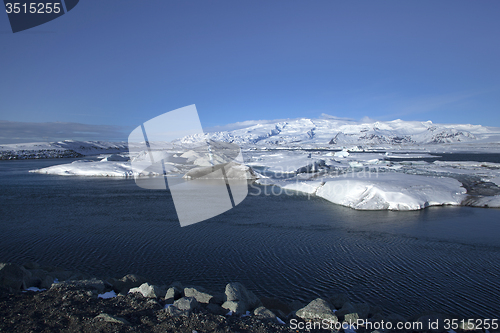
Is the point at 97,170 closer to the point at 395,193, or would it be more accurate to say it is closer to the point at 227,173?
the point at 227,173

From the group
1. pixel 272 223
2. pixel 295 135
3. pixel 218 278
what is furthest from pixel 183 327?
pixel 295 135

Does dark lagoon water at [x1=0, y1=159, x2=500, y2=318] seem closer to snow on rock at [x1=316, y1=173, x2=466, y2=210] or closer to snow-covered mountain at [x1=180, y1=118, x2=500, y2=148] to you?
snow on rock at [x1=316, y1=173, x2=466, y2=210]

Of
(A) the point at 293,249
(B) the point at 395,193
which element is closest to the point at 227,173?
(B) the point at 395,193

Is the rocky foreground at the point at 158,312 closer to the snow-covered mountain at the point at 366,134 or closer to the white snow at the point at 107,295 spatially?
the white snow at the point at 107,295

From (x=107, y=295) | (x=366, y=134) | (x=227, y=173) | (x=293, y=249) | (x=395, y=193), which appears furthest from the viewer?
(x=366, y=134)

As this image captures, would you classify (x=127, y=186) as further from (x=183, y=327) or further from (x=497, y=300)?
(x=497, y=300)

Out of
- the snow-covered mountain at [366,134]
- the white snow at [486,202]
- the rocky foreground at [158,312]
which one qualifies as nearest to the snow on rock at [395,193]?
the white snow at [486,202]
